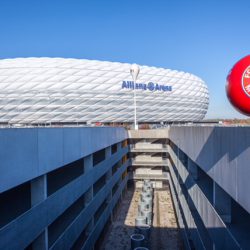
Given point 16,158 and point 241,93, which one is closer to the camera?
point 241,93

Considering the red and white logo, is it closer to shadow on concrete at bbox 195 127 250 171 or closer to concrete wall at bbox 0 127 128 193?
shadow on concrete at bbox 195 127 250 171

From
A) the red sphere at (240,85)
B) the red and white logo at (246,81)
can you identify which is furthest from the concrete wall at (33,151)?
the red and white logo at (246,81)

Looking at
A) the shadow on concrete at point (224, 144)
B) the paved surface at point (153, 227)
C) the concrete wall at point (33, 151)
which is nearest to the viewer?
the shadow on concrete at point (224, 144)

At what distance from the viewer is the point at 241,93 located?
13.8 feet

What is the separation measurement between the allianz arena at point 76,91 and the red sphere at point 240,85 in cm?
6238

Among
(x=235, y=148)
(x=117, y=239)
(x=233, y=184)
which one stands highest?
(x=235, y=148)

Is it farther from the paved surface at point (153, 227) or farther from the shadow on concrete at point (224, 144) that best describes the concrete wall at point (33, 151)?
the paved surface at point (153, 227)

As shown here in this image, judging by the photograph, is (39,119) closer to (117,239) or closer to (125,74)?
(125,74)

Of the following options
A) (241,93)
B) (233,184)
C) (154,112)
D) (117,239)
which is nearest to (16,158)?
(233,184)

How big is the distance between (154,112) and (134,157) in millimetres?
39654

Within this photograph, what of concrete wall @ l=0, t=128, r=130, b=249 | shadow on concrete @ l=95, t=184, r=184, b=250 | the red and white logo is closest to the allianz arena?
shadow on concrete @ l=95, t=184, r=184, b=250

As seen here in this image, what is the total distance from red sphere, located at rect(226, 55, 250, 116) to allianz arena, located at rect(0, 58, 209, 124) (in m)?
62.4

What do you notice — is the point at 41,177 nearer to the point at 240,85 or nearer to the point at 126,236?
the point at 240,85

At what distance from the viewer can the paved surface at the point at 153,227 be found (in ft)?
63.7
